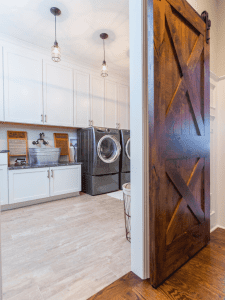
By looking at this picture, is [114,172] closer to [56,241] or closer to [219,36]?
[56,241]

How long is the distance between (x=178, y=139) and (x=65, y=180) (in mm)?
2219

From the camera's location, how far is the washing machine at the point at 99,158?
3.00 m

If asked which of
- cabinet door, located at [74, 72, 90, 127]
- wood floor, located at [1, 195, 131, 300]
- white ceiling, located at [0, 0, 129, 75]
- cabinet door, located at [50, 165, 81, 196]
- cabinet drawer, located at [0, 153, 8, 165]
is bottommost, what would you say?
wood floor, located at [1, 195, 131, 300]

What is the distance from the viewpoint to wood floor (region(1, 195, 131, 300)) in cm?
103

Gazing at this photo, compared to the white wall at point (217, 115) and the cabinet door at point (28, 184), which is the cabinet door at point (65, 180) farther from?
the white wall at point (217, 115)

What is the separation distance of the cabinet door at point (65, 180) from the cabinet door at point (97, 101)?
3.72ft

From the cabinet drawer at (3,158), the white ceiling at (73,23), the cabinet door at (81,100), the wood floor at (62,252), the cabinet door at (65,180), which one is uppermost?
the white ceiling at (73,23)

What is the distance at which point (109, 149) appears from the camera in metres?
3.31

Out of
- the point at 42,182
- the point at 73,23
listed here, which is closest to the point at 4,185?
the point at 42,182

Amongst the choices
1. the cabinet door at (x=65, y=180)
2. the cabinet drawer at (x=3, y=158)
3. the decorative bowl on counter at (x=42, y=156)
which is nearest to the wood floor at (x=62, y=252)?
the cabinet door at (x=65, y=180)

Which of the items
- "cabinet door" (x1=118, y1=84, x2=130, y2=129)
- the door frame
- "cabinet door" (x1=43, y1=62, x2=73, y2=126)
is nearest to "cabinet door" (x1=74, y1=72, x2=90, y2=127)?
"cabinet door" (x1=43, y1=62, x2=73, y2=126)

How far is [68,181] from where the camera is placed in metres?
2.90

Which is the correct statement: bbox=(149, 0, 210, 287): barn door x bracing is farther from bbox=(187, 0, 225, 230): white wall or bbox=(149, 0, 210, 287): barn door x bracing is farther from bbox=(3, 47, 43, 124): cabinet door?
bbox=(3, 47, 43, 124): cabinet door

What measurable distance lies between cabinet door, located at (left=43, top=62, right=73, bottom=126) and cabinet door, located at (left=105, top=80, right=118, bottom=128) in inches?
34.4
